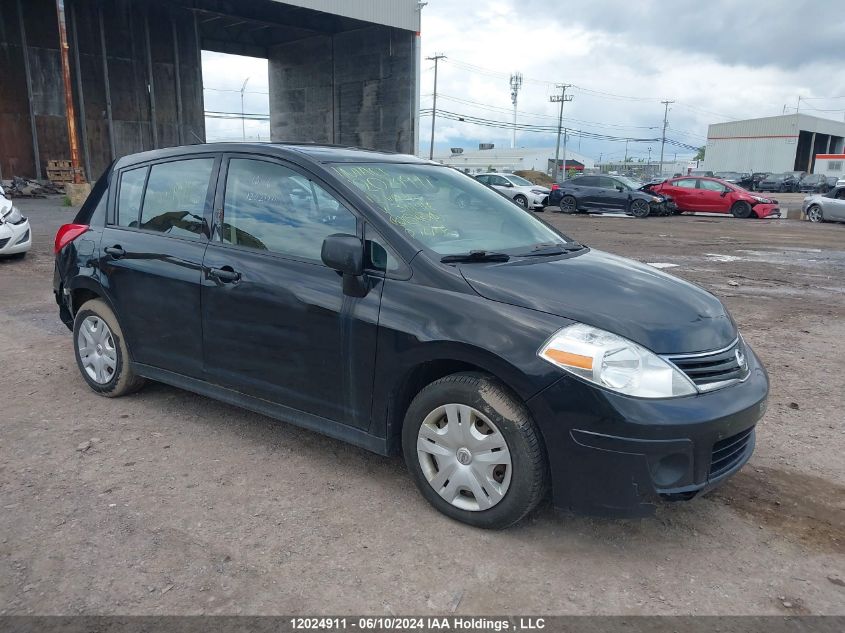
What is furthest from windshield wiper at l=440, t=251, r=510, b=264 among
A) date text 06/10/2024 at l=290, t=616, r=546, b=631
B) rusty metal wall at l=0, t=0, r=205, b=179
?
rusty metal wall at l=0, t=0, r=205, b=179

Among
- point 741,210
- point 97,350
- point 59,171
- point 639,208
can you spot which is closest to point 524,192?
point 639,208

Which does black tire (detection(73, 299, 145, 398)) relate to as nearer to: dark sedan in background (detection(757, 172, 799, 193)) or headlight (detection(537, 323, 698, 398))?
headlight (detection(537, 323, 698, 398))

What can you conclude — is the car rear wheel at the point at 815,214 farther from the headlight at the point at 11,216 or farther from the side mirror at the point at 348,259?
the side mirror at the point at 348,259

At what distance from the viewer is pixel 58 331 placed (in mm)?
6570

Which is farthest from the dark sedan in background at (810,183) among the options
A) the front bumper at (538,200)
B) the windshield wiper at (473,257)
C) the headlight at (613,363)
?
the headlight at (613,363)

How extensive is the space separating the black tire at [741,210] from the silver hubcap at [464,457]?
78.6 feet

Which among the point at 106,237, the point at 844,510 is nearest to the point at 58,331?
the point at 106,237

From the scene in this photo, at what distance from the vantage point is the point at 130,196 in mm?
4562

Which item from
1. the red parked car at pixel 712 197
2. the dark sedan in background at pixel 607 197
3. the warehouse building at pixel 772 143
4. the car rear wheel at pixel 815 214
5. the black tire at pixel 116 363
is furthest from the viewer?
the warehouse building at pixel 772 143

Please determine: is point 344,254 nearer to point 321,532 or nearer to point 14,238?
point 321,532

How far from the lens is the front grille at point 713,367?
284 cm

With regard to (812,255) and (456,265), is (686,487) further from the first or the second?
(812,255)

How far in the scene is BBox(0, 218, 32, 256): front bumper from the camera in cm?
1024

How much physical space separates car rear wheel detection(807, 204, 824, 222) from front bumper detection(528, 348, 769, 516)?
76.5 feet
